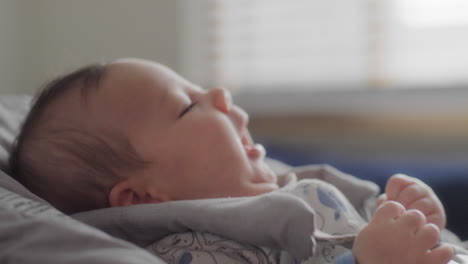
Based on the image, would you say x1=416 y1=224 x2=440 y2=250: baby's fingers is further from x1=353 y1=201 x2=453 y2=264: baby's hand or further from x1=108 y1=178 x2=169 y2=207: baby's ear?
x1=108 y1=178 x2=169 y2=207: baby's ear

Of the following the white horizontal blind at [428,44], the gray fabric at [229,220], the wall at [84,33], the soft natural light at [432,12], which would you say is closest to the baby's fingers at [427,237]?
the gray fabric at [229,220]

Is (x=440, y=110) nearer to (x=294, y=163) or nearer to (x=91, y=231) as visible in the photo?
(x=294, y=163)

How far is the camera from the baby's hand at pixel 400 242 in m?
0.60

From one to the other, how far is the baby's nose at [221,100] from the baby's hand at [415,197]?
290 mm

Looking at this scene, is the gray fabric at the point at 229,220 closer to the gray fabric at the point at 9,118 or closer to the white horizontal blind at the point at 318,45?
the gray fabric at the point at 9,118

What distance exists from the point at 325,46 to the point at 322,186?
150cm

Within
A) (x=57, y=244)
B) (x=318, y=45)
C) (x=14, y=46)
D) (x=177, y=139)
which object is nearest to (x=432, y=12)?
(x=318, y=45)

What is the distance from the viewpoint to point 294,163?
1351mm

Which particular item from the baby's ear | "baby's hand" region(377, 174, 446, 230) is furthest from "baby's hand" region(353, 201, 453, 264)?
the baby's ear

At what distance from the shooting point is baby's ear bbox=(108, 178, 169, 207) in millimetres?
796

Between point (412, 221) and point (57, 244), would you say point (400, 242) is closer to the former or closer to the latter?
point (412, 221)

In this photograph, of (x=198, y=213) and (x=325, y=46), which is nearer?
(x=198, y=213)

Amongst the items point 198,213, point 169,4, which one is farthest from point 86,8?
point 198,213

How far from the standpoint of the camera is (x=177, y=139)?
824 mm
